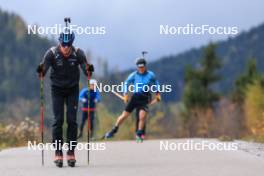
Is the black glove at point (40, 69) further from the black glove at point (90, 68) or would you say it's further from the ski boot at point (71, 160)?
the ski boot at point (71, 160)

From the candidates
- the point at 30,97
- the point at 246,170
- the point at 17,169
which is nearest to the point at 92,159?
the point at 17,169

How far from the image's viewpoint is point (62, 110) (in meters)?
12.1

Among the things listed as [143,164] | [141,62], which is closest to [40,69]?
[143,164]

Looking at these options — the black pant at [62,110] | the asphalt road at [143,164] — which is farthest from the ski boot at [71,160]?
the black pant at [62,110]

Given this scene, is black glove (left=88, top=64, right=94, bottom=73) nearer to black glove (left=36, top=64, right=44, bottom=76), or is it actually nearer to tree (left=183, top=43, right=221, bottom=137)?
black glove (left=36, top=64, right=44, bottom=76)

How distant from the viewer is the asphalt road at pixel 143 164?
10312 millimetres

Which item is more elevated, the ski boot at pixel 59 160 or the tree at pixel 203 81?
the tree at pixel 203 81

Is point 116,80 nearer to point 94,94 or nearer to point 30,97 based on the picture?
point 30,97

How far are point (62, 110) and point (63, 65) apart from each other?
696mm

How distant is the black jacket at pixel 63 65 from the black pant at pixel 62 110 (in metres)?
0.13

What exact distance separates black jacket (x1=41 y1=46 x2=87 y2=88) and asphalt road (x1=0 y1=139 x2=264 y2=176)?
127cm

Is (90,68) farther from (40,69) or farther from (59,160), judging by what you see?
(59,160)

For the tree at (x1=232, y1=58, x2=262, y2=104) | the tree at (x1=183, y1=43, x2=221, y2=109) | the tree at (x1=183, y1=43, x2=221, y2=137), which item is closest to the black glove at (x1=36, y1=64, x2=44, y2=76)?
the tree at (x1=232, y1=58, x2=262, y2=104)

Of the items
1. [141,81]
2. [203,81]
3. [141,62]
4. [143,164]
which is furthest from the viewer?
[203,81]
